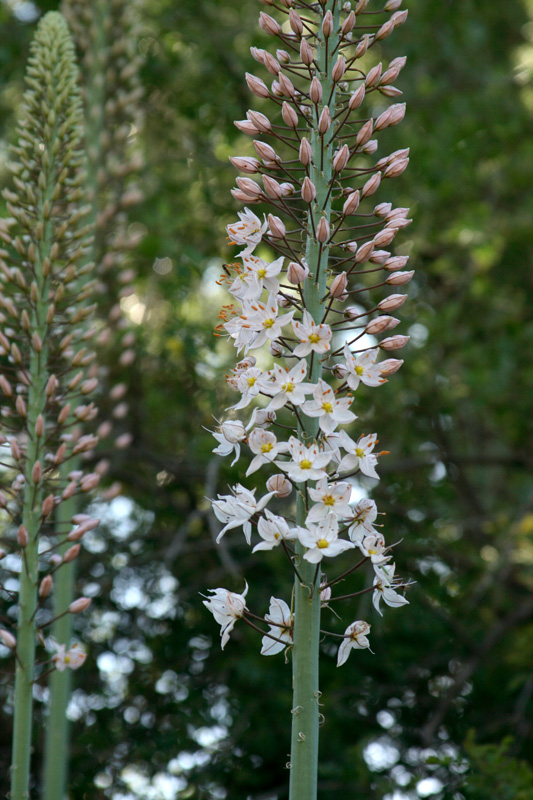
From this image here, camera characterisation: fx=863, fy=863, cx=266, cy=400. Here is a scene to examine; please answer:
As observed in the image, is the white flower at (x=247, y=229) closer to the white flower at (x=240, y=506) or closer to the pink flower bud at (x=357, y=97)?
the pink flower bud at (x=357, y=97)

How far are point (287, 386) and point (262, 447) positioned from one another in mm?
222

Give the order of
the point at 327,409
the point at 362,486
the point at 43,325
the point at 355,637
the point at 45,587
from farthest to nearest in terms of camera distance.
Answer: the point at 362,486 → the point at 43,325 → the point at 45,587 → the point at 355,637 → the point at 327,409

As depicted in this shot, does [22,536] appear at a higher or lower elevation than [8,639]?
higher

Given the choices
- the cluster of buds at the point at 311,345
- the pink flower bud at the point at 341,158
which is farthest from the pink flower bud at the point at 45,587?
the pink flower bud at the point at 341,158

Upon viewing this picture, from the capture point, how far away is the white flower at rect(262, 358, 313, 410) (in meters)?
2.87

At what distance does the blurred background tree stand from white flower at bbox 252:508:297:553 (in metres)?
2.60

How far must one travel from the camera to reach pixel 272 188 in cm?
305

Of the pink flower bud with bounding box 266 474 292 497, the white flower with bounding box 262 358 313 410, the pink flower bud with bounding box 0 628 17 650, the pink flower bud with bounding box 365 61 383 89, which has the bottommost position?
the pink flower bud with bounding box 0 628 17 650

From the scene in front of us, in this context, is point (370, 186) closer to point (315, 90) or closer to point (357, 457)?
point (315, 90)

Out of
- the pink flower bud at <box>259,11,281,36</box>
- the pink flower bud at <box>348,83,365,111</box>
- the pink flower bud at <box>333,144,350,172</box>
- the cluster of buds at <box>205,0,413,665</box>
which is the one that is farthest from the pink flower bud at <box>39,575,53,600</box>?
the pink flower bud at <box>259,11,281,36</box>

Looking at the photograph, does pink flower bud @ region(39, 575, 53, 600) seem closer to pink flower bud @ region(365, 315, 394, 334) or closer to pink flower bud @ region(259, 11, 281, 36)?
pink flower bud @ region(365, 315, 394, 334)

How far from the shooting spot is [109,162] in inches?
232

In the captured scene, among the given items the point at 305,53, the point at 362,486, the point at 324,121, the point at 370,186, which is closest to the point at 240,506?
the point at 370,186

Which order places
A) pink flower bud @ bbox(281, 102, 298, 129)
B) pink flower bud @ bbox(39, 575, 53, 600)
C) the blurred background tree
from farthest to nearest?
the blurred background tree, pink flower bud @ bbox(39, 575, 53, 600), pink flower bud @ bbox(281, 102, 298, 129)
